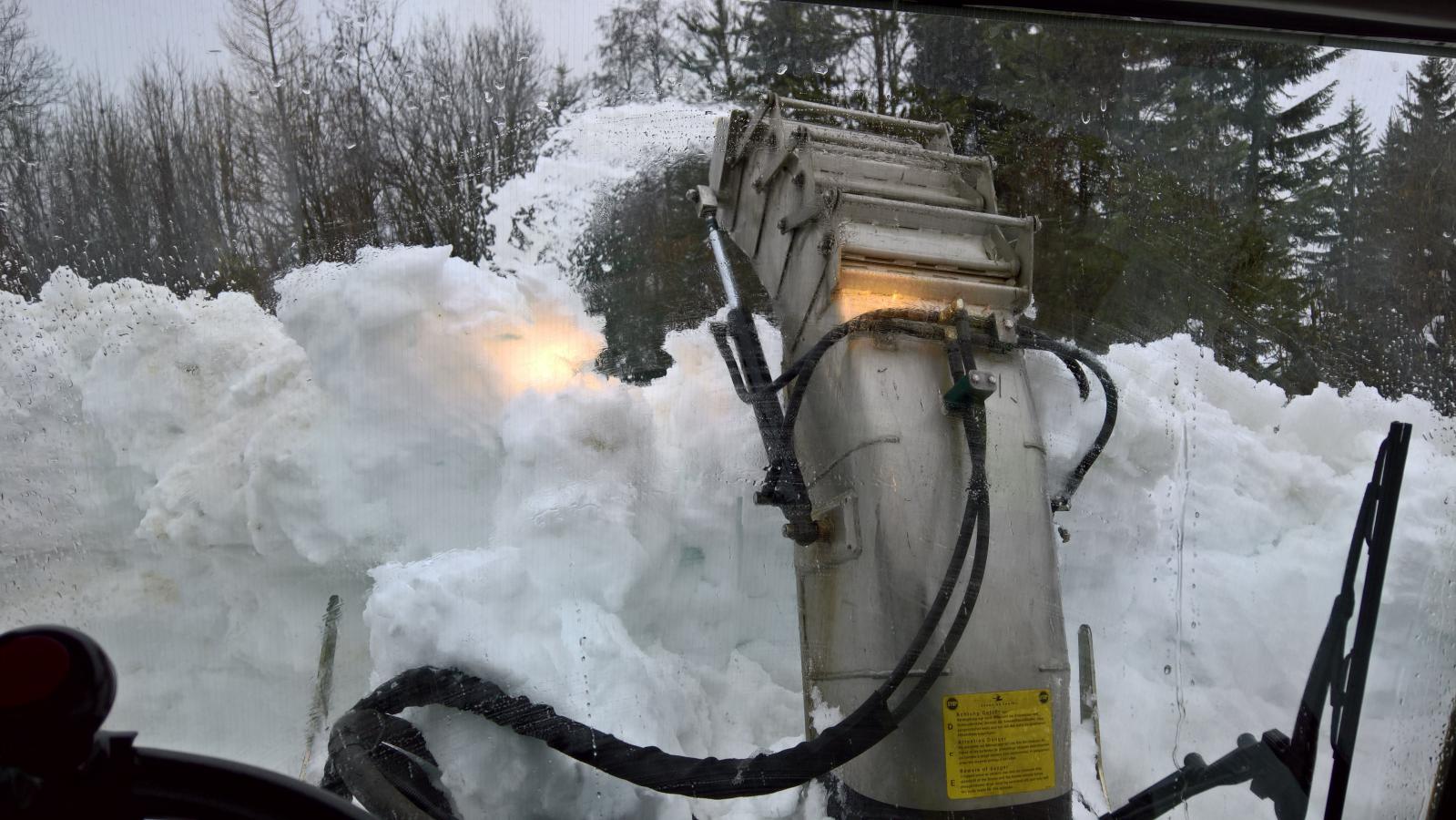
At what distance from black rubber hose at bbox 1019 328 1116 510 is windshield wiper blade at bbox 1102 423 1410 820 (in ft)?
1.34

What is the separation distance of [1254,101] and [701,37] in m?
0.96

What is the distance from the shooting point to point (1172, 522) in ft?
5.25

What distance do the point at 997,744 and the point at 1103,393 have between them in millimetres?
669

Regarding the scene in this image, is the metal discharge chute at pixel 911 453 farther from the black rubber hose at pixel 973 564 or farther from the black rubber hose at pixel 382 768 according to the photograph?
the black rubber hose at pixel 382 768

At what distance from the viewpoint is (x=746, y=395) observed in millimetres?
1632

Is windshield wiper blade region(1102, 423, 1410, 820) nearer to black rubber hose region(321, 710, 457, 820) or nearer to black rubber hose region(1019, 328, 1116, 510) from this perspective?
black rubber hose region(1019, 328, 1116, 510)

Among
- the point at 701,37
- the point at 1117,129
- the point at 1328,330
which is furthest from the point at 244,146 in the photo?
the point at 1328,330

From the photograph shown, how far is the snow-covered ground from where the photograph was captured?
3.96ft

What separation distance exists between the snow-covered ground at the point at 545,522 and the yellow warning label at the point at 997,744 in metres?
0.15

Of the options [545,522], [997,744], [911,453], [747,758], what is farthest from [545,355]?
[997,744]

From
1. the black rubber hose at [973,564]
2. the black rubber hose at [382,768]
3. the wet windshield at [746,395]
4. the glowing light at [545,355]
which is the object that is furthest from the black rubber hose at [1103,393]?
the black rubber hose at [382,768]

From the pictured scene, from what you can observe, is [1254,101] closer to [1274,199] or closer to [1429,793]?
[1274,199]

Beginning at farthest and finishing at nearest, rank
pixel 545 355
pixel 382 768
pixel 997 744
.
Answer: pixel 545 355
pixel 997 744
pixel 382 768

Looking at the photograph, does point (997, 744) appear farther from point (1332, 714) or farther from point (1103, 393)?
point (1103, 393)
